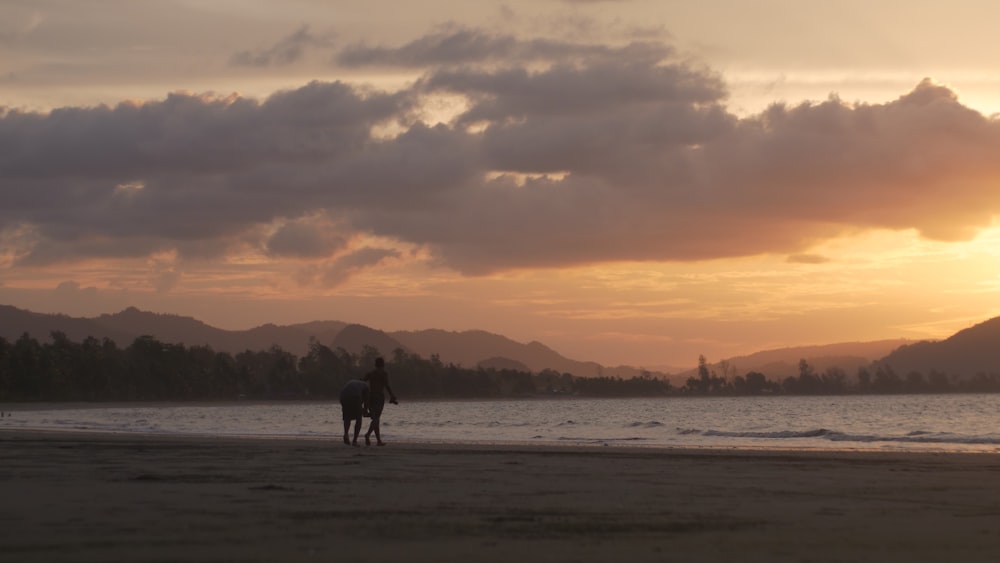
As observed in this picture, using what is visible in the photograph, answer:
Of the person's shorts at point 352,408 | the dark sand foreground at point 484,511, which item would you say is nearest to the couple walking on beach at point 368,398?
the person's shorts at point 352,408

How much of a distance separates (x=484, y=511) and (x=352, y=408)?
16.7 m

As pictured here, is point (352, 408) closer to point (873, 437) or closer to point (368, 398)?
point (368, 398)

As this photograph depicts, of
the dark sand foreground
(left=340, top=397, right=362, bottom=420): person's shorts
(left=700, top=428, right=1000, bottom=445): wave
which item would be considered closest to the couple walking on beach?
(left=340, top=397, right=362, bottom=420): person's shorts

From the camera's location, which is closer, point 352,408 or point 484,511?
point 484,511

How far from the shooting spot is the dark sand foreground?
898cm

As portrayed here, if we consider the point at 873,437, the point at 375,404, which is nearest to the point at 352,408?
the point at 375,404

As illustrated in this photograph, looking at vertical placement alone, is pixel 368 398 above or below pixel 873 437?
above

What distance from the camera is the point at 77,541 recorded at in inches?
355

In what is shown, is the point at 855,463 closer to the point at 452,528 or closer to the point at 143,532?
the point at 452,528

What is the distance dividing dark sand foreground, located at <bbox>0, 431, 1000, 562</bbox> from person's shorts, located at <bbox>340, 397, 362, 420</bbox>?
23.9ft

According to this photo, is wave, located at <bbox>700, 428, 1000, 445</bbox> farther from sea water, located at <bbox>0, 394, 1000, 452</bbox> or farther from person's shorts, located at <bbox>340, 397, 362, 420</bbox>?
person's shorts, located at <bbox>340, 397, 362, 420</bbox>

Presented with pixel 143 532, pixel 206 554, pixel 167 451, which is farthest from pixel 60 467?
pixel 206 554

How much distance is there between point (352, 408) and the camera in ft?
91.9

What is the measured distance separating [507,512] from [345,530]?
229cm
